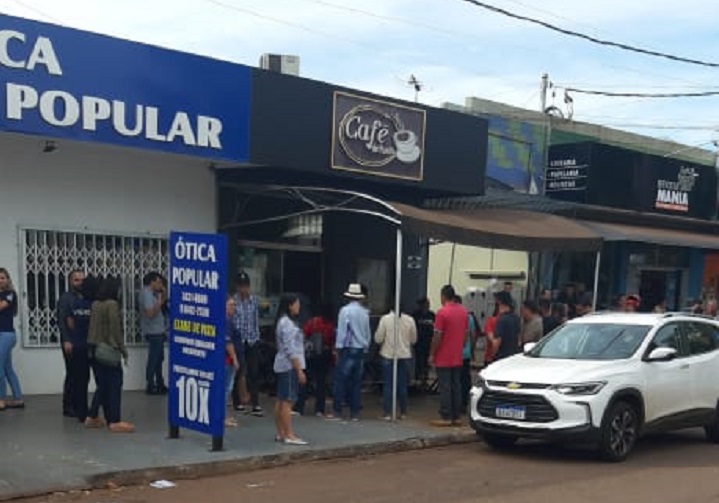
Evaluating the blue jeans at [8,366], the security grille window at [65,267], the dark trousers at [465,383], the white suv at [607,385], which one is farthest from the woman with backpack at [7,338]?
the dark trousers at [465,383]

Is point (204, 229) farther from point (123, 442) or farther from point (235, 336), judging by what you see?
point (123, 442)

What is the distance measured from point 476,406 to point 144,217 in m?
5.44

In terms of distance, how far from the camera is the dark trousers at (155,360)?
12125mm

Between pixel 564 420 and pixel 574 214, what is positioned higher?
pixel 574 214

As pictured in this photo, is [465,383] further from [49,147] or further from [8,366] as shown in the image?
[49,147]

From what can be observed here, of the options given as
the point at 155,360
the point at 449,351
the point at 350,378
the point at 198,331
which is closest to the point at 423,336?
the point at 449,351

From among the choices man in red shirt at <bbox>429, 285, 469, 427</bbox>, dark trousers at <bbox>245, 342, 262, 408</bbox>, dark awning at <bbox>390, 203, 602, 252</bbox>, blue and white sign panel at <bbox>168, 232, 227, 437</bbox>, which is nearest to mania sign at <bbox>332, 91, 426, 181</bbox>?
dark awning at <bbox>390, 203, 602, 252</bbox>

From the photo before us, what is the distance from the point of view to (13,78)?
9906 millimetres

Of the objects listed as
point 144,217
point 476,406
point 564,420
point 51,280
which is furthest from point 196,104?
point 564,420

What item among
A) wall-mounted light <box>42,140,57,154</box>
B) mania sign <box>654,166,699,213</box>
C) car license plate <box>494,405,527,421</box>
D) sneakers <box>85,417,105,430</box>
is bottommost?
sneakers <box>85,417,105,430</box>

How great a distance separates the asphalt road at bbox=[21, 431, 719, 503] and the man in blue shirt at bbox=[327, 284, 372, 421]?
1.51 meters

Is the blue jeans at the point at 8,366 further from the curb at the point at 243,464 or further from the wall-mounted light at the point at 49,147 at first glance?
the curb at the point at 243,464

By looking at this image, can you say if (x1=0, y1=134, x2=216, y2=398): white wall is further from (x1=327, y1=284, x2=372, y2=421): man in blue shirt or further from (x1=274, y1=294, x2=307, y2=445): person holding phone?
(x1=274, y1=294, x2=307, y2=445): person holding phone

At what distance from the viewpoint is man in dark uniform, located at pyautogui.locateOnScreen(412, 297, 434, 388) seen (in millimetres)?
14086
